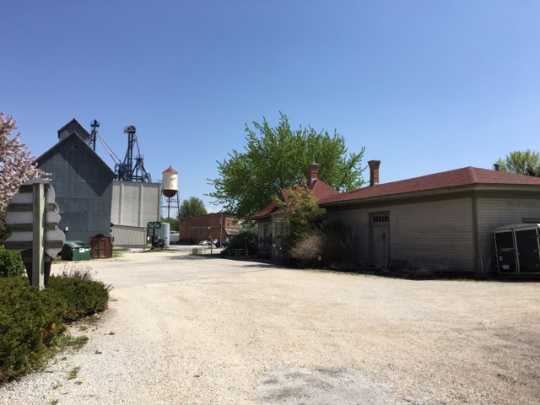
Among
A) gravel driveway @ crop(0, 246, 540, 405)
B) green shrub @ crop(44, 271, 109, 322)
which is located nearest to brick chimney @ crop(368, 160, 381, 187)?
gravel driveway @ crop(0, 246, 540, 405)

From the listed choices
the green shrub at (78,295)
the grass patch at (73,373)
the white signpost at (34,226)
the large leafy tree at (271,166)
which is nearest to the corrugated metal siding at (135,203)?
the large leafy tree at (271,166)

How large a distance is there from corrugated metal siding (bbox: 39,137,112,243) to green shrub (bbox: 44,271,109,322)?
31461mm

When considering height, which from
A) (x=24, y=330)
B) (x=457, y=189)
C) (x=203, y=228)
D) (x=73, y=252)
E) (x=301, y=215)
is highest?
(x=203, y=228)

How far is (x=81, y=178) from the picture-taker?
3750 cm

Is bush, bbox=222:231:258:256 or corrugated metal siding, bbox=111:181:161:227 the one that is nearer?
bush, bbox=222:231:258:256

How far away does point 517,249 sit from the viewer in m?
14.0

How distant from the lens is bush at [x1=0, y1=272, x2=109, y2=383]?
4.25 m

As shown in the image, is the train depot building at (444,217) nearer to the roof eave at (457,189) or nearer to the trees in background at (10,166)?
the roof eave at (457,189)

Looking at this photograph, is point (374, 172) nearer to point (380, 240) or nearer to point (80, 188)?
point (380, 240)

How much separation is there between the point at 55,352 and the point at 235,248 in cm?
2555

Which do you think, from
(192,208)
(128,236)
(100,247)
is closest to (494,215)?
(100,247)

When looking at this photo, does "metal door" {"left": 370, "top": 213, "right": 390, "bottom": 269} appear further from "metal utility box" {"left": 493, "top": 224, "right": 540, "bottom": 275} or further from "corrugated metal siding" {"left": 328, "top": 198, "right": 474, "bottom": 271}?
"metal utility box" {"left": 493, "top": 224, "right": 540, "bottom": 275}

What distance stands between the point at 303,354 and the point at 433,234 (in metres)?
12.6

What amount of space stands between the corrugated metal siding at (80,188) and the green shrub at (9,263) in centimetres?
2741
